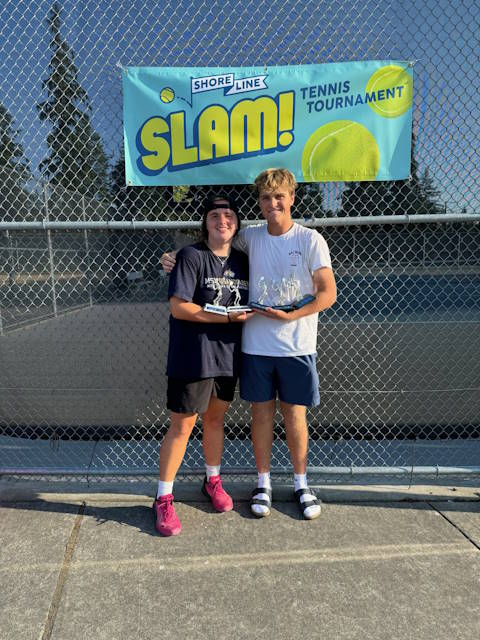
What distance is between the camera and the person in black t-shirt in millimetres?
2510

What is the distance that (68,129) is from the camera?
2932 mm

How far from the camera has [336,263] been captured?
10.6ft

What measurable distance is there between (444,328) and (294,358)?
8.45m

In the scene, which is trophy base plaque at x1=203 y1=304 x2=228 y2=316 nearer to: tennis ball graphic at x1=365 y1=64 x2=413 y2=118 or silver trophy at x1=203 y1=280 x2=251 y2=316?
silver trophy at x1=203 y1=280 x2=251 y2=316

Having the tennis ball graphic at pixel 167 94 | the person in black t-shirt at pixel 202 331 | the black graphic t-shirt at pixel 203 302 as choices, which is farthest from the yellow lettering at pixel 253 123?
the black graphic t-shirt at pixel 203 302

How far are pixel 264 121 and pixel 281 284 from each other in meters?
1.01

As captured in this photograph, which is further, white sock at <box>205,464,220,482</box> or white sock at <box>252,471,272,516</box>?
white sock at <box>205,464,220,482</box>

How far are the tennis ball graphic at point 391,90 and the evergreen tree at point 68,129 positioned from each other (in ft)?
5.56

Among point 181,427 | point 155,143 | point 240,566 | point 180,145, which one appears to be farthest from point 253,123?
point 240,566

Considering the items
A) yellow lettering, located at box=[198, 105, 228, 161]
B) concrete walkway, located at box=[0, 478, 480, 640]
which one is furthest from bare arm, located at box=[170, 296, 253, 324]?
concrete walkway, located at box=[0, 478, 480, 640]

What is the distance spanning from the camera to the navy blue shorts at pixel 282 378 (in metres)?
2.66

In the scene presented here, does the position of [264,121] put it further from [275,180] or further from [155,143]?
[155,143]

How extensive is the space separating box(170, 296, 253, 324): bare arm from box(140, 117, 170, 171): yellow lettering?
933 millimetres

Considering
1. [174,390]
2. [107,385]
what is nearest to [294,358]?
[174,390]
